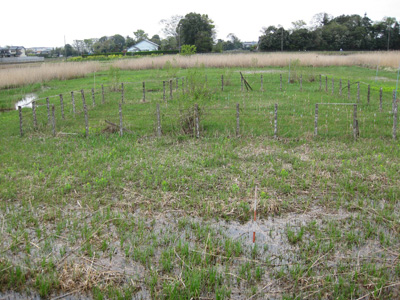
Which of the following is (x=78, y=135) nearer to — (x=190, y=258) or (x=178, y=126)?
(x=178, y=126)

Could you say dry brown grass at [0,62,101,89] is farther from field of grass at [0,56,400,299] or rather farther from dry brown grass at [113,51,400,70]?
field of grass at [0,56,400,299]

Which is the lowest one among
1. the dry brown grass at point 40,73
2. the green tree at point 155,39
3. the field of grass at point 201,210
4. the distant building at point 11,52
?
the field of grass at point 201,210

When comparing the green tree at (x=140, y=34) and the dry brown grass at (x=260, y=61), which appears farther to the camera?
the green tree at (x=140, y=34)

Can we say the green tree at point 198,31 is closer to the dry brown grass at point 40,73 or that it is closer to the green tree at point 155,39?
the dry brown grass at point 40,73

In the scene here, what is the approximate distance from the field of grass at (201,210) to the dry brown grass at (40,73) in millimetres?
13551

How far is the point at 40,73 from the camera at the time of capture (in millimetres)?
26672

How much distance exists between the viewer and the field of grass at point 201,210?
15.1 feet

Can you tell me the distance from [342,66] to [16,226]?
112 feet

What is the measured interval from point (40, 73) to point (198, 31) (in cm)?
3348

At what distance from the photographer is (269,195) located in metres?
6.92

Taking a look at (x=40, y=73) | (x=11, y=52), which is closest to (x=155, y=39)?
(x=11, y=52)

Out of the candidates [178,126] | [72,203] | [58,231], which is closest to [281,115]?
[178,126]

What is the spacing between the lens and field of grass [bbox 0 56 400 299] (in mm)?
4609

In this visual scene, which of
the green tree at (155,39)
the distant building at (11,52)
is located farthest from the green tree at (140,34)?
the distant building at (11,52)
